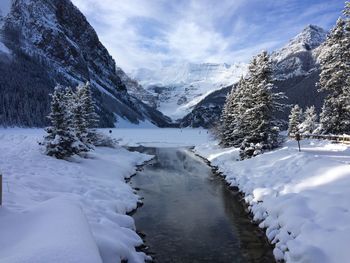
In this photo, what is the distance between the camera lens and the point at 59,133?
84.8 feet

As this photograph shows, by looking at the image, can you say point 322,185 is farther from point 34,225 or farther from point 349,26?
point 349,26

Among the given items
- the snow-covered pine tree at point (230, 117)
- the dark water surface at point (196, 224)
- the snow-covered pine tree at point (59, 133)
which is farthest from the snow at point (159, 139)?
the dark water surface at point (196, 224)

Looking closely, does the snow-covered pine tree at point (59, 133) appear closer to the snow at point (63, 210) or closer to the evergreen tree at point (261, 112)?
the snow at point (63, 210)

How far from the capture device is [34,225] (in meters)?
8.43

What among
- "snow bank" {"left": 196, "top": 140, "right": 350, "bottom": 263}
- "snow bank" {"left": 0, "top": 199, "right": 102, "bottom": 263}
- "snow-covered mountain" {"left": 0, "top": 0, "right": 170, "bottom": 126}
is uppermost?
"snow-covered mountain" {"left": 0, "top": 0, "right": 170, "bottom": 126}

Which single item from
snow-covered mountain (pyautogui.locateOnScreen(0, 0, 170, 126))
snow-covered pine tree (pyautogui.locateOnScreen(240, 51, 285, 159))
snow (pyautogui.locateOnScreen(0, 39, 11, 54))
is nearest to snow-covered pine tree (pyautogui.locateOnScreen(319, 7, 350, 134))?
snow-covered pine tree (pyautogui.locateOnScreen(240, 51, 285, 159))

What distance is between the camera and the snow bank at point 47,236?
6.18m

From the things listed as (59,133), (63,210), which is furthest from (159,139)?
(63,210)

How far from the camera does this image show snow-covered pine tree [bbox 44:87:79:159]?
82.8 feet

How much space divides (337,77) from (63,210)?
29.0 metres

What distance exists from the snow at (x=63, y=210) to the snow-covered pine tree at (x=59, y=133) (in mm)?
845

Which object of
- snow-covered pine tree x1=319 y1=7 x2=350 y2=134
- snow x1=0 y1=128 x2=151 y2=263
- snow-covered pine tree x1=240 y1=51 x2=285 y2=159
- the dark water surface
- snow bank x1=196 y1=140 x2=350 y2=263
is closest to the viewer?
snow x1=0 y1=128 x2=151 y2=263

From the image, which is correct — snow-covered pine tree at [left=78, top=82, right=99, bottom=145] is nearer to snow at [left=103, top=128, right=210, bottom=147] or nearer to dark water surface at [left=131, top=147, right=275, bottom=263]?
dark water surface at [left=131, top=147, right=275, bottom=263]

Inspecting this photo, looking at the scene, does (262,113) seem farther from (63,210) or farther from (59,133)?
(63,210)
